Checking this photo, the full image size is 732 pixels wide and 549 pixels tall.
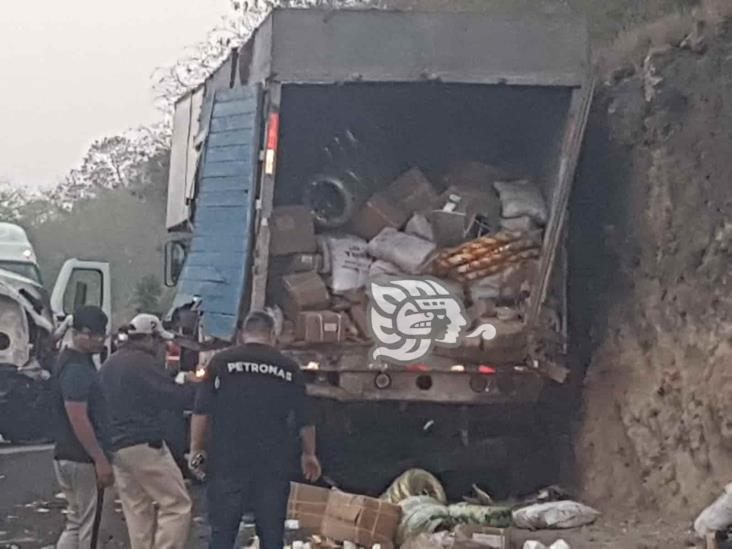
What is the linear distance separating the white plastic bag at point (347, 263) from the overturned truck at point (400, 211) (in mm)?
15

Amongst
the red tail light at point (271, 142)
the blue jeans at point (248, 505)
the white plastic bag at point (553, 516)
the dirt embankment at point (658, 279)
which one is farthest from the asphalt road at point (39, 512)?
the dirt embankment at point (658, 279)

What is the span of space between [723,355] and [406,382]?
8.48 ft

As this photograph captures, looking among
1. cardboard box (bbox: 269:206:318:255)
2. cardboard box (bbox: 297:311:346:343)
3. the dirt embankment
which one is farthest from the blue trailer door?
the dirt embankment

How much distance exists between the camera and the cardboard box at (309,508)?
9727 mm

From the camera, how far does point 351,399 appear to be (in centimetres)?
1082

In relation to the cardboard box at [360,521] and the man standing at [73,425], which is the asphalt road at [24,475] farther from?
the man standing at [73,425]

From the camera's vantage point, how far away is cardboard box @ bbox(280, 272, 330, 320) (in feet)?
35.3

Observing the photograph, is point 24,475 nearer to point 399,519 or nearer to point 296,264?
point 296,264

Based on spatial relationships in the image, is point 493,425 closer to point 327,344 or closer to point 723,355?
point 327,344

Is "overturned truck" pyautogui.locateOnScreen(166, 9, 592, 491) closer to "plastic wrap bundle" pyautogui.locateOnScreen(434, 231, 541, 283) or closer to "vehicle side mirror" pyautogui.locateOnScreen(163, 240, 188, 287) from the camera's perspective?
"plastic wrap bundle" pyautogui.locateOnScreen(434, 231, 541, 283)

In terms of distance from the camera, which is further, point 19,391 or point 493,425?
point 19,391

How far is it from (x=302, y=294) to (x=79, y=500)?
2.90 metres

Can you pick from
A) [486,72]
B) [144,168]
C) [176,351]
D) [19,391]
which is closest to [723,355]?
[486,72]

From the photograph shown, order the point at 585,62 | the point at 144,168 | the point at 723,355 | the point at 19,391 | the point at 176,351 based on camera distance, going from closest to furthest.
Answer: the point at 723,355
the point at 585,62
the point at 176,351
the point at 19,391
the point at 144,168
